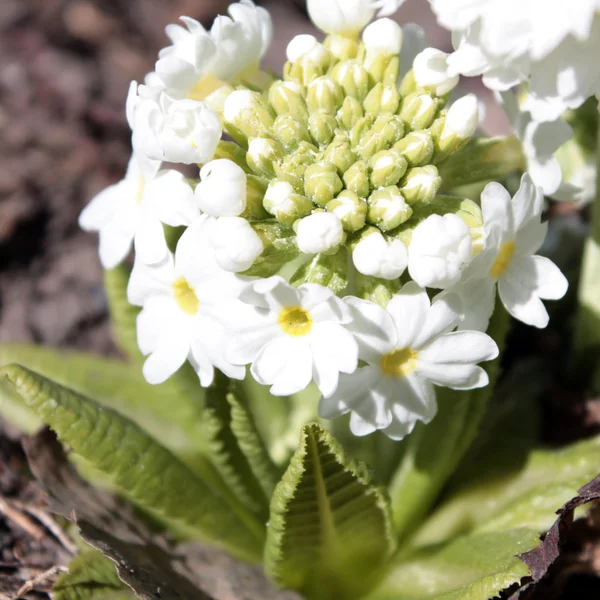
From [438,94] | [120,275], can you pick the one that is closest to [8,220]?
[120,275]

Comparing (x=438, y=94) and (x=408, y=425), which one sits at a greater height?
(x=438, y=94)

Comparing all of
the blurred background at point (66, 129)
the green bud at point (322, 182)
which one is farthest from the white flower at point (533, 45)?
the blurred background at point (66, 129)

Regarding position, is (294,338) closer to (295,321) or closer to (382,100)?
(295,321)

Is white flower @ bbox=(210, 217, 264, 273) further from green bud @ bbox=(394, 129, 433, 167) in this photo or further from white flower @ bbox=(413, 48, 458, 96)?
white flower @ bbox=(413, 48, 458, 96)

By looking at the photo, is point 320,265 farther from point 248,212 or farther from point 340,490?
point 340,490

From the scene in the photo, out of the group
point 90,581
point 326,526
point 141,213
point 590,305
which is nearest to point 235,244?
point 141,213

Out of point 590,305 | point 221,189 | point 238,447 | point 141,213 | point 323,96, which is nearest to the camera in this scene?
point 221,189

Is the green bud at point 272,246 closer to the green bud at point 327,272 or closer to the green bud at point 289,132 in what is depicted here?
the green bud at point 327,272
